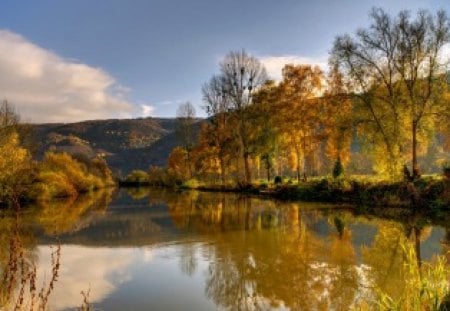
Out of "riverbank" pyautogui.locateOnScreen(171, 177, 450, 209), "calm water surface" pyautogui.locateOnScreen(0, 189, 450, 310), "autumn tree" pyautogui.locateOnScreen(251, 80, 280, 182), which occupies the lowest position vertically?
"calm water surface" pyautogui.locateOnScreen(0, 189, 450, 310)

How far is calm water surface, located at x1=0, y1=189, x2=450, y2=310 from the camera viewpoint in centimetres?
865

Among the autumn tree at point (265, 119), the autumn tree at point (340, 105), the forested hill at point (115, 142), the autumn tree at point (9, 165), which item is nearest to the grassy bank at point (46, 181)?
the autumn tree at point (9, 165)

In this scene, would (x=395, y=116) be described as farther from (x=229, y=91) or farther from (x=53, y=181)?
(x=53, y=181)

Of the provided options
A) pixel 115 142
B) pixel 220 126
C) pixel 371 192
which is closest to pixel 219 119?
pixel 220 126

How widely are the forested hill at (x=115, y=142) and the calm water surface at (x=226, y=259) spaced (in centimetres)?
13843

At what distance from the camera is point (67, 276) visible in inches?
428

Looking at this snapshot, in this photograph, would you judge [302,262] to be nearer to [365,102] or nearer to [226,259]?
[226,259]

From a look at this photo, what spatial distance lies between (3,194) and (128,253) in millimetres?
21538

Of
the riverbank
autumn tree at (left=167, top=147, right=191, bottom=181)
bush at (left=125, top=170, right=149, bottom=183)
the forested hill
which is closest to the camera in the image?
Answer: the riverbank

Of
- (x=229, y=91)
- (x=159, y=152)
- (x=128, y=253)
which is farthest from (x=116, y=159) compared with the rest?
(x=128, y=253)

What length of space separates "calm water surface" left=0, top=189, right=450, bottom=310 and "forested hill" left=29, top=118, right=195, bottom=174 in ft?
454

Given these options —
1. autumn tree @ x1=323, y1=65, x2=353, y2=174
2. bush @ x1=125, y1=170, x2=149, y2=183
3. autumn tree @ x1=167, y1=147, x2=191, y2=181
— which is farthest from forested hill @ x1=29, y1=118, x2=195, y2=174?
autumn tree @ x1=323, y1=65, x2=353, y2=174

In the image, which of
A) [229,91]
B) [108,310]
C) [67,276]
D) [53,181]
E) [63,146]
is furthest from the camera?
[63,146]

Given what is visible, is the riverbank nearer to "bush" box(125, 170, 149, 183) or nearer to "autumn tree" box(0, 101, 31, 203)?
"autumn tree" box(0, 101, 31, 203)
